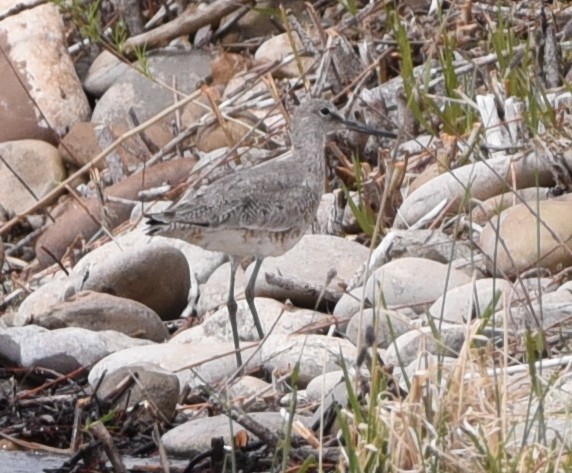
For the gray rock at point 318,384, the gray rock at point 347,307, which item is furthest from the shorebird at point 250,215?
the gray rock at point 318,384

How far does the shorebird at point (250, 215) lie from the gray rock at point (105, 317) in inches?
15.8

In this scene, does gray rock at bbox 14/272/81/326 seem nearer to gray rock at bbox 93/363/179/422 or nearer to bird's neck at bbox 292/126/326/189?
bird's neck at bbox 292/126/326/189

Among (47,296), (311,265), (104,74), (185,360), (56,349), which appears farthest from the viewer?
(104,74)

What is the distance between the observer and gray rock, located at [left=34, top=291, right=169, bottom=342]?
272 inches

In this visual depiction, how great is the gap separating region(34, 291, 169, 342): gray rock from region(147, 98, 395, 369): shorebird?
400 millimetres

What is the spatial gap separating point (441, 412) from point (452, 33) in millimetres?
4969

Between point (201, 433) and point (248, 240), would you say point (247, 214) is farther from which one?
point (201, 433)

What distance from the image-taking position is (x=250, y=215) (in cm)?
688

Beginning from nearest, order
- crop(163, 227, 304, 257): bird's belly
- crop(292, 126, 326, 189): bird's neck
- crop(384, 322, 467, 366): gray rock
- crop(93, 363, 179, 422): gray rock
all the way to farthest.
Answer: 1. crop(384, 322, 467, 366): gray rock
2. crop(93, 363, 179, 422): gray rock
3. crop(163, 227, 304, 257): bird's belly
4. crop(292, 126, 326, 189): bird's neck

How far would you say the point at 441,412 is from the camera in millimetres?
4098

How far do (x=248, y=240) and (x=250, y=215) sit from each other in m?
0.11

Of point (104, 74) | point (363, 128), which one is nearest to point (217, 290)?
point (363, 128)

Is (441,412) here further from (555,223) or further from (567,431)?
(555,223)

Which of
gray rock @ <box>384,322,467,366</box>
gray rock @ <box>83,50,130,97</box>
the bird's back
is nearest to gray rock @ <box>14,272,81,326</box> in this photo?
the bird's back
